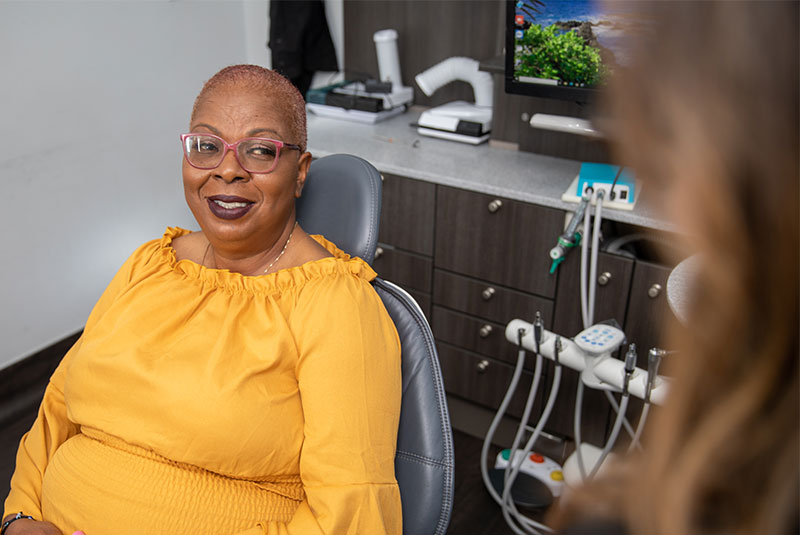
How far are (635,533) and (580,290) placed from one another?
160cm

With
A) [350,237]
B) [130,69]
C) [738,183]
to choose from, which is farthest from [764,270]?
[130,69]

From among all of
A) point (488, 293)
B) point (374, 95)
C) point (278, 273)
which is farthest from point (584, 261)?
point (374, 95)

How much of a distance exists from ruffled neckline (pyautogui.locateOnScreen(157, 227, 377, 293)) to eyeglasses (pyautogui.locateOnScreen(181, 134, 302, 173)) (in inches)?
7.6

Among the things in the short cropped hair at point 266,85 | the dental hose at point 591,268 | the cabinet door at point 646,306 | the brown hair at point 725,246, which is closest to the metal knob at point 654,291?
the cabinet door at point 646,306

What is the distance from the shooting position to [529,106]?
7.86ft

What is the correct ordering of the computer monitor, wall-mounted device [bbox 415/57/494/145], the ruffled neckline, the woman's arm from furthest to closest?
1. wall-mounted device [bbox 415/57/494/145]
2. the computer monitor
3. the ruffled neckline
4. the woman's arm

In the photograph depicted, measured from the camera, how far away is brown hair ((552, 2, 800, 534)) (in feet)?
1.27

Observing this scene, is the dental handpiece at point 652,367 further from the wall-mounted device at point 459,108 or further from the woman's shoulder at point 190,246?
the wall-mounted device at point 459,108

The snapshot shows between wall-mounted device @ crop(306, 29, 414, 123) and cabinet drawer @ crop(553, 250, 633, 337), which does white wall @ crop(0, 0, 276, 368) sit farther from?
cabinet drawer @ crop(553, 250, 633, 337)

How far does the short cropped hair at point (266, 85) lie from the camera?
1.31 metres

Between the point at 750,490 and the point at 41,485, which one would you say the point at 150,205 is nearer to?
the point at 41,485

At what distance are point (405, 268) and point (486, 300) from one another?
0.30m

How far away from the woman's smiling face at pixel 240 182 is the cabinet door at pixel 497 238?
0.86 meters

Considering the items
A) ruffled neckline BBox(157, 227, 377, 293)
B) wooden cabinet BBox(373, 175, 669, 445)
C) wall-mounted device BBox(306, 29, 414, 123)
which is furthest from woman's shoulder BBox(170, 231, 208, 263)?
wall-mounted device BBox(306, 29, 414, 123)
